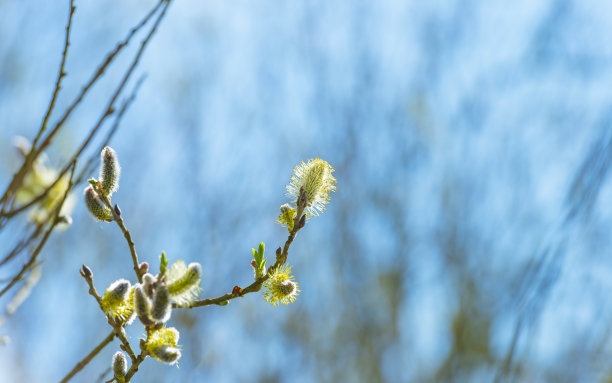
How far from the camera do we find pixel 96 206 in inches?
52.3

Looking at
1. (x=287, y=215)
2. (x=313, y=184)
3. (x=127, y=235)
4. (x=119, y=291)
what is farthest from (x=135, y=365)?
(x=313, y=184)

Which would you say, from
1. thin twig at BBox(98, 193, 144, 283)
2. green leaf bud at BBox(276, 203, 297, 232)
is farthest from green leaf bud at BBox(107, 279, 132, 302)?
green leaf bud at BBox(276, 203, 297, 232)

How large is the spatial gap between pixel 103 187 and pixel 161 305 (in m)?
0.44

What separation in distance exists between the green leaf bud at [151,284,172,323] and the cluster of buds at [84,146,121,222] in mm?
355

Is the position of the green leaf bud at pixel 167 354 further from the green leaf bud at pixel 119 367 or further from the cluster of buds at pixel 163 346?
the green leaf bud at pixel 119 367

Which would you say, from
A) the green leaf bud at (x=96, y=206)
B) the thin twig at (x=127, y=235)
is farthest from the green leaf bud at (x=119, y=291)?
the green leaf bud at (x=96, y=206)

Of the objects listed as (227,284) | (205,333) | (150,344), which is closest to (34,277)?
(150,344)

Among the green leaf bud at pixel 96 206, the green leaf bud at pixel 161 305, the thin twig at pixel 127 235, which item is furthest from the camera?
the green leaf bud at pixel 96 206

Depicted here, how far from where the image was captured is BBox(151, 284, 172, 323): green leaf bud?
1.06m

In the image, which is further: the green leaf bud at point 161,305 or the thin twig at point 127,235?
the thin twig at point 127,235

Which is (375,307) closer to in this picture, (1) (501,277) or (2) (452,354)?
(2) (452,354)

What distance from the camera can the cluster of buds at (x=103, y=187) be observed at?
1322mm

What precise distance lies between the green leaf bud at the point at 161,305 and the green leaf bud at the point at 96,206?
14.9 inches

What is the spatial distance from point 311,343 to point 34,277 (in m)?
4.86
